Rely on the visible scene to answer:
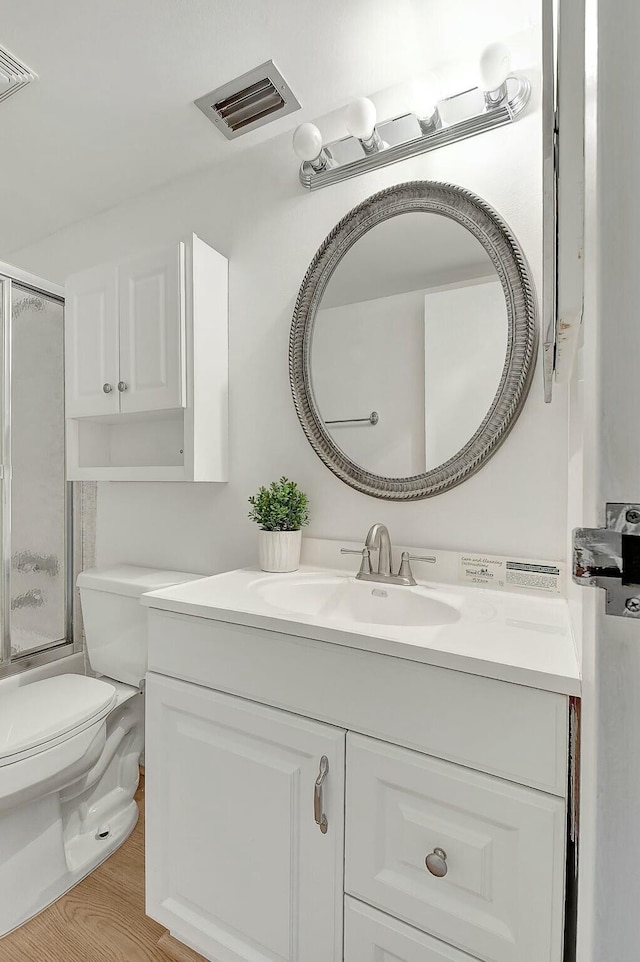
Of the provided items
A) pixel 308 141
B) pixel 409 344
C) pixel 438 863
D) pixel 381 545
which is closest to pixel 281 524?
pixel 381 545

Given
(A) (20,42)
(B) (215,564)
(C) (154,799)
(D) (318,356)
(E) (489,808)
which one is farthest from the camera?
(B) (215,564)

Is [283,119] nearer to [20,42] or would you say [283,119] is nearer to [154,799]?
[20,42]

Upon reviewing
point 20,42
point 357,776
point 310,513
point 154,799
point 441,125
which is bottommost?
point 154,799

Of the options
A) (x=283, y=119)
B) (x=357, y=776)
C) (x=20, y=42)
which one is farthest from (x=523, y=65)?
(x=357, y=776)

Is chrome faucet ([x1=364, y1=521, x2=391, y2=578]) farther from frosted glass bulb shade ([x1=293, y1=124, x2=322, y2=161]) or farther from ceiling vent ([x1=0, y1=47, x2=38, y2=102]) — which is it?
ceiling vent ([x1=0, y1=47, x2=38, y2=102])

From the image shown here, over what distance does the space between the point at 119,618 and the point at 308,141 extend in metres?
1.56

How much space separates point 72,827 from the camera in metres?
1.48

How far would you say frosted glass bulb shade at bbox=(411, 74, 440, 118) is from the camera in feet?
4.16

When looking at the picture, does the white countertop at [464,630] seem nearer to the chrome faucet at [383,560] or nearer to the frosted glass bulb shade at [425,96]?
the chrome faucet at [383,560]

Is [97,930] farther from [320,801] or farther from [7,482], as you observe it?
[7,482]

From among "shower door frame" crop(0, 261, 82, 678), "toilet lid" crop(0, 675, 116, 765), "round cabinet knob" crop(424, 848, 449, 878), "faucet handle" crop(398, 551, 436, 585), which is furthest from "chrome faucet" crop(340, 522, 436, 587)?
"shower door frame" crop(0, 261, 82, 678)

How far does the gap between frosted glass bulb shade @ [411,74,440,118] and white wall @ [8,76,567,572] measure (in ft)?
0.33

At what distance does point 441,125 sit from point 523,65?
221 millimetres

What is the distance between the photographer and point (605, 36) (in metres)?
0.37
